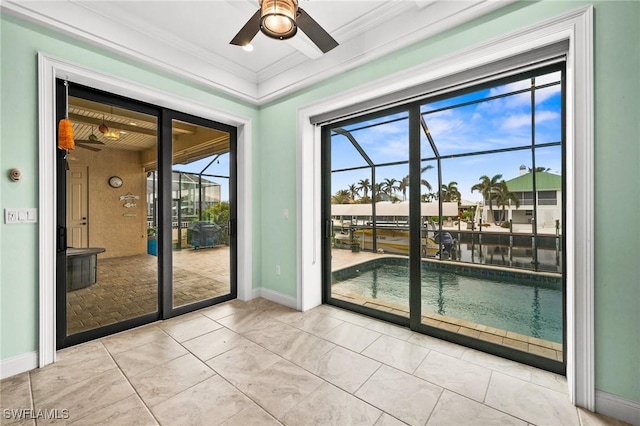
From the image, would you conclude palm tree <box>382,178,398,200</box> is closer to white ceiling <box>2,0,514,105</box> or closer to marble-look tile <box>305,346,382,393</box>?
white ceiling <box>2,0,514,105</box>

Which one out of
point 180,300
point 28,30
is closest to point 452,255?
point 180,300

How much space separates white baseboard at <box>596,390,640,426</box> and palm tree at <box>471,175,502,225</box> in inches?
52.3

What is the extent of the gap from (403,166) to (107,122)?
197 inches

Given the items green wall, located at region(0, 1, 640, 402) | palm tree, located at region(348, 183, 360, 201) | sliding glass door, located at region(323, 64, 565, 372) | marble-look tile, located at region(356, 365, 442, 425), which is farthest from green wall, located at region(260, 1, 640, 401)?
palm tree, located at region(348, 183, 360, 201)

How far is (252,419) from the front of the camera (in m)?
1.54

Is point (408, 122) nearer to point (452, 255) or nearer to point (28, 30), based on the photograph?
point (452, 255)

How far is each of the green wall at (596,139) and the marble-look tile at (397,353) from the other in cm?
106

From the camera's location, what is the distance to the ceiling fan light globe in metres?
1.48

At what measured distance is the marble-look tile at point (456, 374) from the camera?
5.87 ft

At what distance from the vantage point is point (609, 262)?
5.23 feet

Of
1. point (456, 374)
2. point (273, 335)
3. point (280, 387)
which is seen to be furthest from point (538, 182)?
point (273, 335)

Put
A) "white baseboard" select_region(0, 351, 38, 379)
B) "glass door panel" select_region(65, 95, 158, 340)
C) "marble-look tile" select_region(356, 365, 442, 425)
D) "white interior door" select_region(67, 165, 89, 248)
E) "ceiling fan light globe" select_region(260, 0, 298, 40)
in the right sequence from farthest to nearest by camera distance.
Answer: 1. "white interior door" select_region(67, 165, 89, 248)
2. "glass door panel" select_region(65, 95, 158, 340)
3. "white baseboard" select_region(0, 351, 38, 379)
4. "marble-look tile" select_region(356, 365, 442, 425)
5. "ceiling fan light globe" select_region(260, 0, 298, 40)

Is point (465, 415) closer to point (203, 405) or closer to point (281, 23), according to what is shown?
point (203, 405)

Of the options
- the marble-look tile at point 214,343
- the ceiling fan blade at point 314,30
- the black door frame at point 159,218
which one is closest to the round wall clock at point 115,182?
the black door frame at point 159,218
